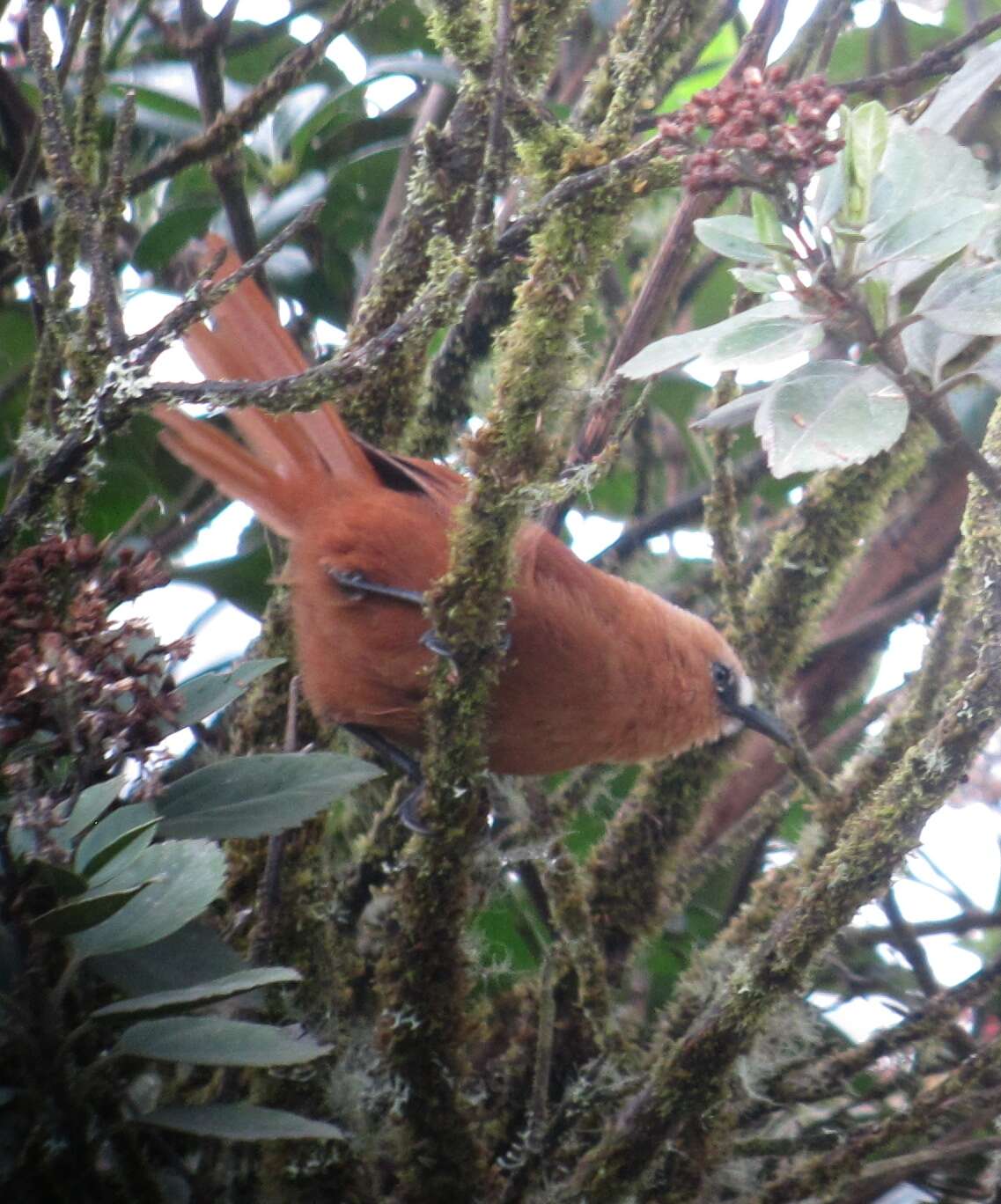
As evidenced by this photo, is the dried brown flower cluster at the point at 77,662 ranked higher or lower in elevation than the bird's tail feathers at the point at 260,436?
lower

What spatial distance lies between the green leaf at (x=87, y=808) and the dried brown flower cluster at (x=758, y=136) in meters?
0.79

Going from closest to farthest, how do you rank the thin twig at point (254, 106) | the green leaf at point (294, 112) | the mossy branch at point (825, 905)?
the mossy branch at point (825, 905) → the thin twig at point (254, 106) → the green leaf at point (294, 112)

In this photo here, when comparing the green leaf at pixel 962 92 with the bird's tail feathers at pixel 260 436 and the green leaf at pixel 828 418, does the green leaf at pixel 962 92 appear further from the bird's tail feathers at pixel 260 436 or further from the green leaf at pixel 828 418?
the bird's tail feathers at pixel 260 436

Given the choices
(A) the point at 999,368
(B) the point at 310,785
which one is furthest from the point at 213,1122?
(A) the point at 999,368

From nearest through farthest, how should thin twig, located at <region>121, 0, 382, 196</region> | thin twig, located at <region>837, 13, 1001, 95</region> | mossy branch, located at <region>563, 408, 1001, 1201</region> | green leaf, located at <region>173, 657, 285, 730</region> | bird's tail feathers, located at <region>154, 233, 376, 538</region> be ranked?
mossy branch, located at <region>563, 408, 1001, 1201</region>, green leaf, located at <region>173, 657, 285, 730</region>, thin twig, located at <region>837, 13, 1001, 95</region>, thin twig, located at <region>121, 0, 382, 196</region>, bird's tail feathers, located at <region>154, 233, 376, 538</region>

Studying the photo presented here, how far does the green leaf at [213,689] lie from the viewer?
4.87 feet

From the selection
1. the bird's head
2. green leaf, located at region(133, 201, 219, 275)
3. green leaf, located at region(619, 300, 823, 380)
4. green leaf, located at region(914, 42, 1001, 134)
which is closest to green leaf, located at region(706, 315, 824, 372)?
green leaf, located at region(619, 300, 823, 380)

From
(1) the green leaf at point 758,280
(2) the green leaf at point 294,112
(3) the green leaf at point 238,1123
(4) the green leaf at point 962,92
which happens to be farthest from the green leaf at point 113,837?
(2) the green leaf at point 294,112

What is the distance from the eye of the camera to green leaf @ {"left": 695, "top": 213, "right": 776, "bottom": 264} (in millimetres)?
1325

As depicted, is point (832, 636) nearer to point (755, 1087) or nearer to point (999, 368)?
point (755, 1087)

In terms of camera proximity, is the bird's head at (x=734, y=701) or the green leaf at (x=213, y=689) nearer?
the green leaf at (x=213, y=689)

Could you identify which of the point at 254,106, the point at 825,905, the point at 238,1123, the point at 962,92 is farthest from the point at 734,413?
the point at 254,106

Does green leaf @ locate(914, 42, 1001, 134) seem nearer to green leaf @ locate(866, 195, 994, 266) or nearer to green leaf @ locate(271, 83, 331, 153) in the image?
green leaf @ locate(866, 195, 994, 266)

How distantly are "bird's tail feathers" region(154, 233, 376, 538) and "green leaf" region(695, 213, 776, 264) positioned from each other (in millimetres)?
921
